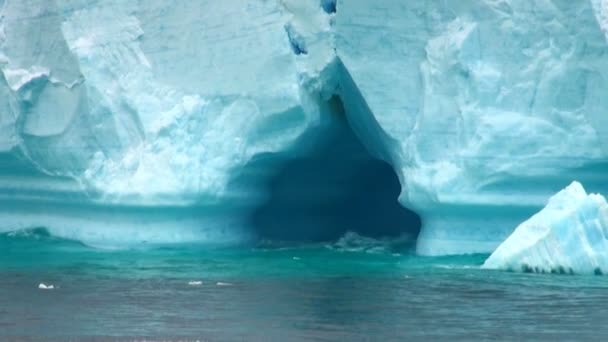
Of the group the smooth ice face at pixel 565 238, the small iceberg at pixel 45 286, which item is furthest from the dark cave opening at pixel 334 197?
the small iceberg at pixel 45 286

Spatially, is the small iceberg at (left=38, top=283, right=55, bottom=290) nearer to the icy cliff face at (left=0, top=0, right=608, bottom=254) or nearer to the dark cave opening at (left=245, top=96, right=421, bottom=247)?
the icy cliff face at (left=0, top=0, right=608, bottom=254)

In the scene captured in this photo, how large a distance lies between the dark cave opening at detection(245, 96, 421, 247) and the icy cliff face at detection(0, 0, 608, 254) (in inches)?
27.0

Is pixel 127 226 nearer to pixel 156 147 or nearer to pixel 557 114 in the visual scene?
pixel 156 147

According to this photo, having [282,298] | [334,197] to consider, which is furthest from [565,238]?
[334,197]

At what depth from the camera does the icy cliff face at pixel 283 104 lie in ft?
48.8

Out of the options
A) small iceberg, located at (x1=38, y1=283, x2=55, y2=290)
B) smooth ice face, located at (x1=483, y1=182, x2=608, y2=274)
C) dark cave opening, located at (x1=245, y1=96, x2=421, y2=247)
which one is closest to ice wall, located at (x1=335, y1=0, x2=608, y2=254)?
smooth ice face, located at (x1=483, y1=182, x2=608, y2=274)

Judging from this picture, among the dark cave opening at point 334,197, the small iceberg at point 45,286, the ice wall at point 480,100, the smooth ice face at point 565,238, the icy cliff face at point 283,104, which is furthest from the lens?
the dark cave opening at point 334,197

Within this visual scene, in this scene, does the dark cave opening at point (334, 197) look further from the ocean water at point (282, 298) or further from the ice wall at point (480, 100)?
the ocean water at point (282, 298)

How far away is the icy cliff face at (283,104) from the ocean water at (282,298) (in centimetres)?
76

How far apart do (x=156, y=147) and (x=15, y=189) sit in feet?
9.64

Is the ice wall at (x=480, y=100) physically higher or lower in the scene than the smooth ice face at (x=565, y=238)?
higher

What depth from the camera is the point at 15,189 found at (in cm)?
1769

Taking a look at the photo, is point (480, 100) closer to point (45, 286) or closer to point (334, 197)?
point (334, 197)

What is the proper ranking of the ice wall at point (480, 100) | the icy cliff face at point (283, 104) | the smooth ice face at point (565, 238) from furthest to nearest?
the icy cliff face at point (283, 104)
the ice wall at point (480, 100)
the smooth ice face at point (565, 238)
